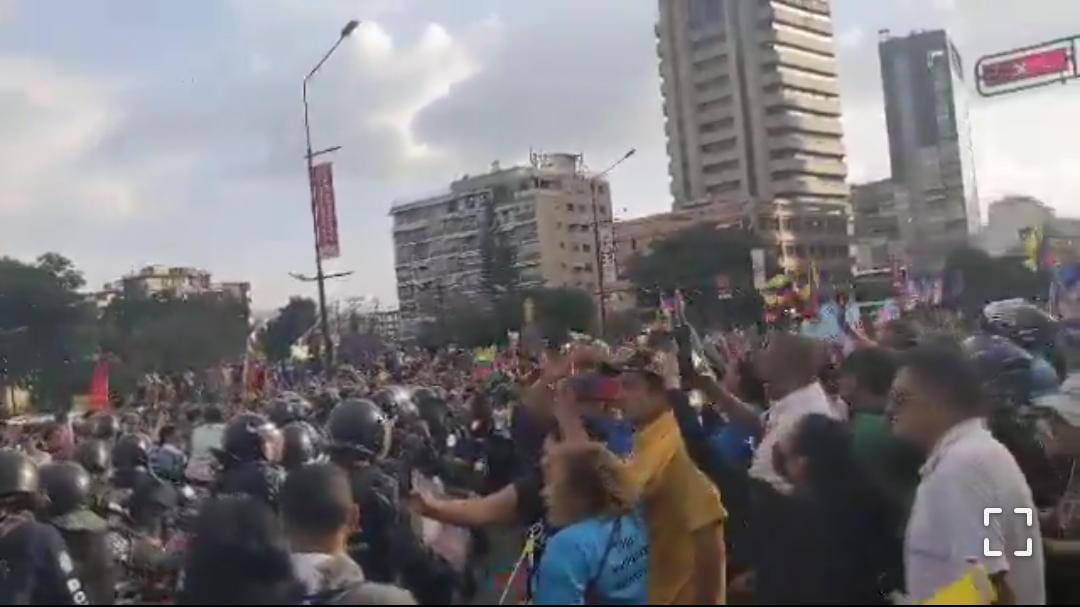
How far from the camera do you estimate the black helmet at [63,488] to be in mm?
5711

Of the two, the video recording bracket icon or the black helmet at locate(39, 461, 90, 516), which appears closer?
the video recording bracket icon

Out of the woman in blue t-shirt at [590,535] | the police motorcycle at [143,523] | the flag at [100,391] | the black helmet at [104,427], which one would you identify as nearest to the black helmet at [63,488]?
the police motorcycle at [143,523]

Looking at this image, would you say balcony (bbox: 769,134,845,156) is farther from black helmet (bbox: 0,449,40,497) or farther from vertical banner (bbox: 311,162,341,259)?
black helmet (bbox: 0,449,40,497)

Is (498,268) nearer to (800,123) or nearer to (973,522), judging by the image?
(800,123)

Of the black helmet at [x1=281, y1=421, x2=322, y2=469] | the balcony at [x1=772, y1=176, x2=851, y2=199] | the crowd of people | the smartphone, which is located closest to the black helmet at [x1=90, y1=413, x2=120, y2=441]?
the crowd of people

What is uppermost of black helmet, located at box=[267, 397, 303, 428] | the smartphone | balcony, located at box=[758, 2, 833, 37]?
balcony, located at box=[758, 2, 833, 37]

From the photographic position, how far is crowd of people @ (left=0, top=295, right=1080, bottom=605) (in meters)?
3.97

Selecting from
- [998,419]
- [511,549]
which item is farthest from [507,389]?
[998,419]

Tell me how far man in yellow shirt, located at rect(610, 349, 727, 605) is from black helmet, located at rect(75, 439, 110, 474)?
639 cm

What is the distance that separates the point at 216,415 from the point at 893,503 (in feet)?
31.2

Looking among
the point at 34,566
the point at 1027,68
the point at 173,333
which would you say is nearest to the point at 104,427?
the point at 34,566

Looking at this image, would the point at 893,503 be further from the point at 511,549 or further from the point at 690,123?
the point at 690,123

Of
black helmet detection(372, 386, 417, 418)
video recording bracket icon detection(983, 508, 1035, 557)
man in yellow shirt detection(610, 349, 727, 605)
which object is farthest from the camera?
black helmet detection(372, 386, 417, 418)

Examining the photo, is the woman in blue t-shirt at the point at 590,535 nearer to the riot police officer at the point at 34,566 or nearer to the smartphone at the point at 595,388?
the smartphone at the point at 595,388
